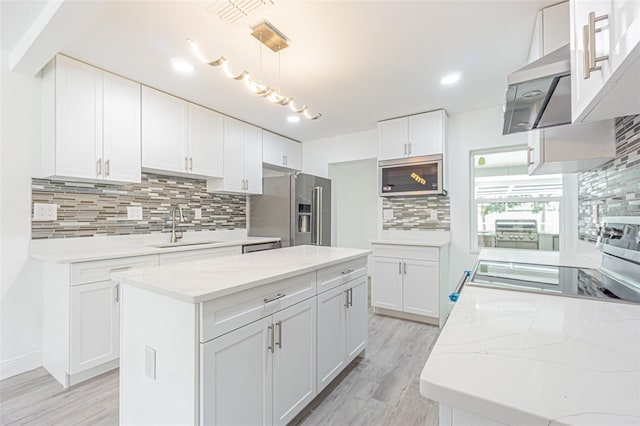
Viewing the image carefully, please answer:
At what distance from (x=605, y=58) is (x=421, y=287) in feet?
8.99

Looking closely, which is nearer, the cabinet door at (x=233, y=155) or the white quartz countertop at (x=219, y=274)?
the white quartz countertop at (x=219, y=274)

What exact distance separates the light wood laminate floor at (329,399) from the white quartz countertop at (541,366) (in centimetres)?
122

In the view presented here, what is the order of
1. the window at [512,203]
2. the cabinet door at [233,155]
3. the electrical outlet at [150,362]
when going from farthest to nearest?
the cabinet door at [233,155], the window at [512,203], the electrical outlet at [150,362]

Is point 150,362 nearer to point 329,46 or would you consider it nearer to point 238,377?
point 238,377

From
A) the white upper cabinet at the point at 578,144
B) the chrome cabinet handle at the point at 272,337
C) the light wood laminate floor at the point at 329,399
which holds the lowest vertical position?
the light wood laminate floor at the point at 329,399

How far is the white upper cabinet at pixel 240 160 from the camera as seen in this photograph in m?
3.46

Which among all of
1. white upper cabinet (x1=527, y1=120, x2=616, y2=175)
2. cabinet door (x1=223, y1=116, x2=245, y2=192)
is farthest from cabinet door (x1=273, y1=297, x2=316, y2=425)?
cabinet door (x1=223, y1=116, x2=245, y2=192)

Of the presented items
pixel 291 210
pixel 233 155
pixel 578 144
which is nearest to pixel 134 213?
pixel 233 155

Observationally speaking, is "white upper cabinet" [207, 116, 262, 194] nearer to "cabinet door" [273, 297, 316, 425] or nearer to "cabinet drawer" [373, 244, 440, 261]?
"cabinet drawer" [373, 244, 440, 261]

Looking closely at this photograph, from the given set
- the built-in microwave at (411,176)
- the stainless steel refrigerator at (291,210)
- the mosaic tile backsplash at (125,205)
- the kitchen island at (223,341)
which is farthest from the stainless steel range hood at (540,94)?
the mosaic tile backsplash at (125,205)

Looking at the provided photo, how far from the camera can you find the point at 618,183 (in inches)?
57.8

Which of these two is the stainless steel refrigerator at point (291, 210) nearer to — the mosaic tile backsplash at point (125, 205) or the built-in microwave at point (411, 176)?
the mosaic tile backsplash at point (125, 205)

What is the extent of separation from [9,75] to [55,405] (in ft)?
7.73

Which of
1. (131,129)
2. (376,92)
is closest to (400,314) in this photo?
(376,92)
